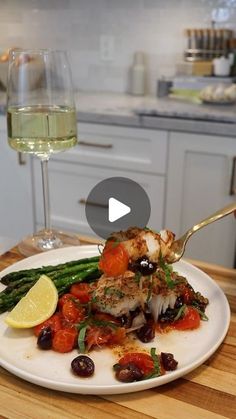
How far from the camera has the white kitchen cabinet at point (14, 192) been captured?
7.10ft

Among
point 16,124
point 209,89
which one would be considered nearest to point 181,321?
point 16,124

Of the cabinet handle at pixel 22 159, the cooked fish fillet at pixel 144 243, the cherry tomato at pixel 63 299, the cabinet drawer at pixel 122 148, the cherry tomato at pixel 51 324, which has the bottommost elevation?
the cabinet handle at pixel 22 159

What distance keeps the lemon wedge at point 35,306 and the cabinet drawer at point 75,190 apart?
3.91 feet

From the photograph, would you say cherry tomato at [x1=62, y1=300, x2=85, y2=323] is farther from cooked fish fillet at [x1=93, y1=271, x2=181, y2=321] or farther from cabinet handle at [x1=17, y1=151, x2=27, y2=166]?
cabinet handle at [x1=17, y1=151, x2=27, y2=166]

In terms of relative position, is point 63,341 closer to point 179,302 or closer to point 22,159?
point 179,302

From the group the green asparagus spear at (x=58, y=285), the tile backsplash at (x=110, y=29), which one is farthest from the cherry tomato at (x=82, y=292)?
the tile backsplash at (x=110, y=29)

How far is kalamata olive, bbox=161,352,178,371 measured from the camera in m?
0.66

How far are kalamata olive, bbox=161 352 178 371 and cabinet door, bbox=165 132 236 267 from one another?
49.5 inches

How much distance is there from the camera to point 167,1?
2.29 m

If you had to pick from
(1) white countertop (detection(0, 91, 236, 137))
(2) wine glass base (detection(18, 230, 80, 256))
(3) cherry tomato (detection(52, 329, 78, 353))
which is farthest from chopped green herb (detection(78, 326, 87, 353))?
(1) white countertop (detection(0, 91, 236, 137))

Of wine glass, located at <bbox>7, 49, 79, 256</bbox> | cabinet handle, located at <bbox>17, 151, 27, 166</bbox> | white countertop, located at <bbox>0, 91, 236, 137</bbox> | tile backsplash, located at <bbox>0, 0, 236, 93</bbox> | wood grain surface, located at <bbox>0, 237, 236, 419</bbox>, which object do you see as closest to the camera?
wood grain surface, located at <bbox>0, 237, 236, 419</bbox>

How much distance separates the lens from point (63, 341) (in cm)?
70

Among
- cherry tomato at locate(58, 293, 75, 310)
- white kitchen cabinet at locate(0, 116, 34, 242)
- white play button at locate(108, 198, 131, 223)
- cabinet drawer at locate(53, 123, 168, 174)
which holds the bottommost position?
white kitchen cabinet at locate(0, 116, 34, 242)

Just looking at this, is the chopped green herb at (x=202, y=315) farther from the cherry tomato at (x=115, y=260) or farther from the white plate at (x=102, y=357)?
the cherry tomato at (x=115, y=260)
